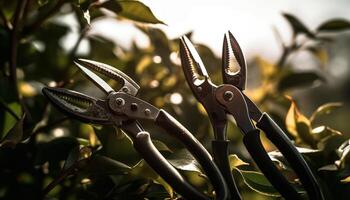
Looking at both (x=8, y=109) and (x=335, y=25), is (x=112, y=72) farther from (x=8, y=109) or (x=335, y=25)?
(x=335, y=25)

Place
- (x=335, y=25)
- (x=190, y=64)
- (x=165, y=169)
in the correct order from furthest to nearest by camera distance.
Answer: (x=335, y=25) → (x=190, y=64) → (x=165, y=169)

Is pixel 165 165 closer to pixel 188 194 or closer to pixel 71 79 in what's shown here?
pixel 188 194

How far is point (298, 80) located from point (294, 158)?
23.3 inches

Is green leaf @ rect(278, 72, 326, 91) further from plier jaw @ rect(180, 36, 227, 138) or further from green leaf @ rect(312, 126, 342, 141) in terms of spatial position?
plier jaw @ rect(180, 36, 227, 138)

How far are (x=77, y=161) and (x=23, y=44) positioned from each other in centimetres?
34

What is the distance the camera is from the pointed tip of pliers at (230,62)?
64cm

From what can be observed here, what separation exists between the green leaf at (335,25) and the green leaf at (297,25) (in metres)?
0.02

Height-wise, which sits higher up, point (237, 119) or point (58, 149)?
point (237, 119)

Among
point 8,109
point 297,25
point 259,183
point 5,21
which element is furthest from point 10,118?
point 297,25

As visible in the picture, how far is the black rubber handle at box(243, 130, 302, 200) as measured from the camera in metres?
0.57

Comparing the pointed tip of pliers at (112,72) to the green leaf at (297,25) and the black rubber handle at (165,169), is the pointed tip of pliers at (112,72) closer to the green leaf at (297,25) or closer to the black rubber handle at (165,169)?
the black rubber handle at (165,169)

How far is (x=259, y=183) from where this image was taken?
613 mm

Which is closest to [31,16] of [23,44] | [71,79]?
[23,44]

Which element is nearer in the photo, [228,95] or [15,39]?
[228,95]
